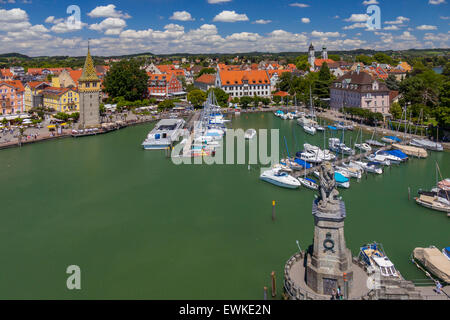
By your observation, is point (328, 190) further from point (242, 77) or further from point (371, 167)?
point (242, 77)

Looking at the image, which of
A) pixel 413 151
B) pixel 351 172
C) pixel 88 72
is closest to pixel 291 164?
pixel 351 172

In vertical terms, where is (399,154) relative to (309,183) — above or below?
above

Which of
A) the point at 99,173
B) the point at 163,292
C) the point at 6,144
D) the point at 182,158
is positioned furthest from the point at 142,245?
the point at 6,144

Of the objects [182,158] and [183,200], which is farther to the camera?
[182,158]

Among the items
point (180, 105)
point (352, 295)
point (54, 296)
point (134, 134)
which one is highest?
point (180, 105)

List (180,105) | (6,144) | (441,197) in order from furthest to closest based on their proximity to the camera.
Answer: (180,105) → (6,144) → (441,197)

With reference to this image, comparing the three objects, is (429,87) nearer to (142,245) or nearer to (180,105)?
(180,105)
